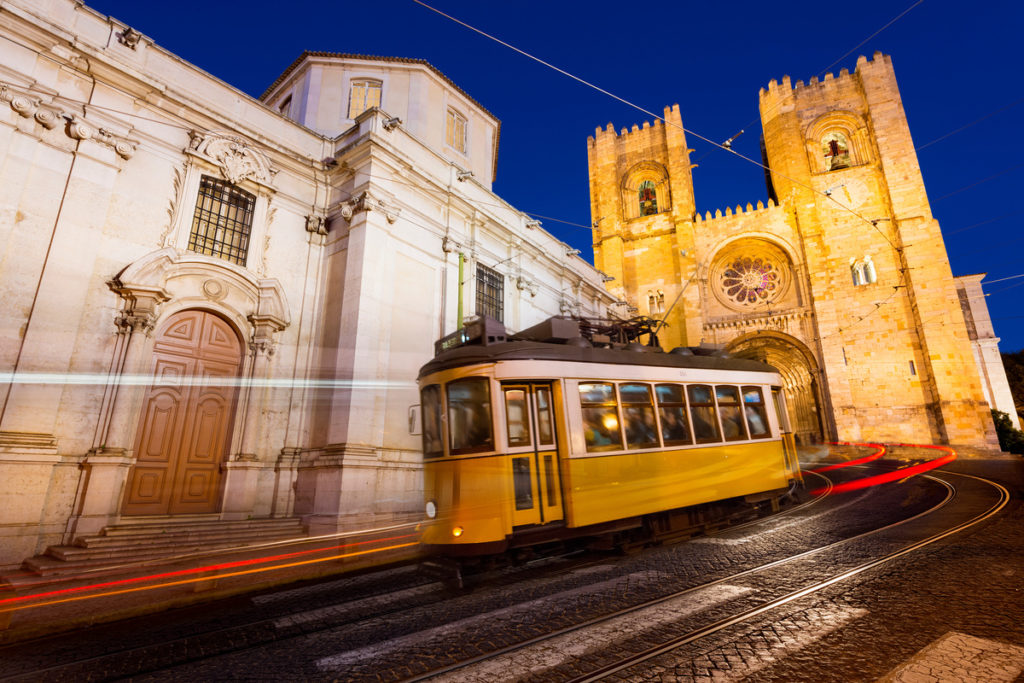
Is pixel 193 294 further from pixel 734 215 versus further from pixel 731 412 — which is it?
pixel 734 215

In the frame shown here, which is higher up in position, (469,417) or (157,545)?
(469,417)

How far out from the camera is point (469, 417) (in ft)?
18.5

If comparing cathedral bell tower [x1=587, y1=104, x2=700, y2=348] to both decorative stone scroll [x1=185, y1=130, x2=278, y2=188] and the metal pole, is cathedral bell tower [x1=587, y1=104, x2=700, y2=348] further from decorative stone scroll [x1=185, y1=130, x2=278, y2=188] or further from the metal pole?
decorative stone scroll [x1=185, y1=130, x2=278, y2=188]

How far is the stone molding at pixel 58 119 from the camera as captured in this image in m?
7.50

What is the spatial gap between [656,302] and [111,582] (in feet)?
99.2

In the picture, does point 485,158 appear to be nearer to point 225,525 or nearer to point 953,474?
point 225,525

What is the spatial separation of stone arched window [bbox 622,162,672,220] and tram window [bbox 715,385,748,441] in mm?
28993

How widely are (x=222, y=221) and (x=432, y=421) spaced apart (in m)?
7.63

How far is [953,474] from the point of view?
1326 cm

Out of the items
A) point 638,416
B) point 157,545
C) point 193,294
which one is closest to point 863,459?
point 638,416

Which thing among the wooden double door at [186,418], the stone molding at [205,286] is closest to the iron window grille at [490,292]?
the stone molding at [205,286]

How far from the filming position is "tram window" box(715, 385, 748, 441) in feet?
24.0

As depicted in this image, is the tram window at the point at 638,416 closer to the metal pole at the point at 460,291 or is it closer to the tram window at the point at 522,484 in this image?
the tram window at the point at 522,484

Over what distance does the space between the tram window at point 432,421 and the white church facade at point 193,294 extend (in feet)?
12.5
